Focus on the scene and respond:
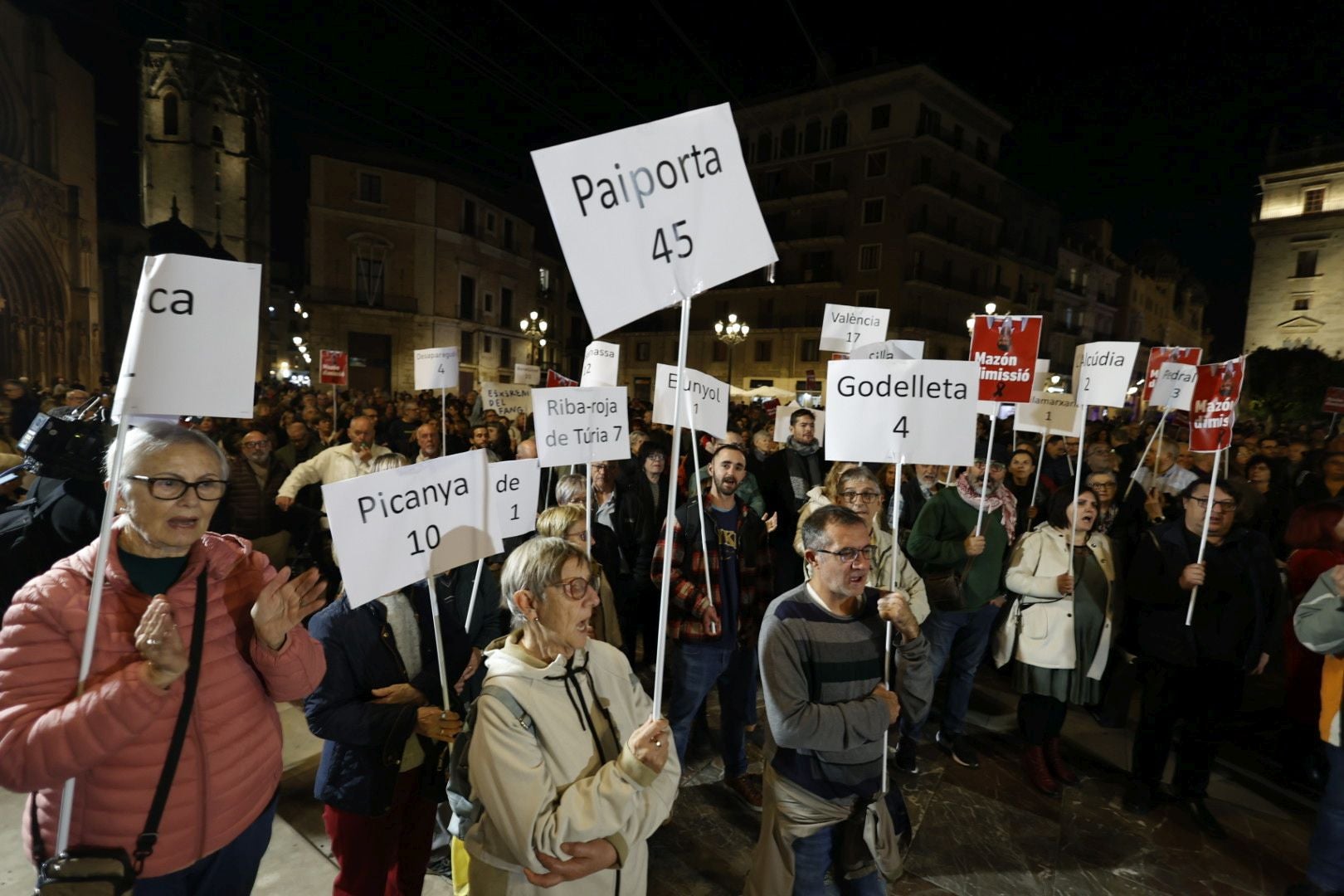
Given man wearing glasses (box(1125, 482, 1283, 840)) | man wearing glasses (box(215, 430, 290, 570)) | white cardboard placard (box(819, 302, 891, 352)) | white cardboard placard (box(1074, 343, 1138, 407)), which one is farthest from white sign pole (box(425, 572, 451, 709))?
white cardboard placard (box(819, 302, 891, 352))

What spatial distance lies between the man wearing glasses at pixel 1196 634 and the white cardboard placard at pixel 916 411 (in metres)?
1.85

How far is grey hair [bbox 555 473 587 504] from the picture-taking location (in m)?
4.68

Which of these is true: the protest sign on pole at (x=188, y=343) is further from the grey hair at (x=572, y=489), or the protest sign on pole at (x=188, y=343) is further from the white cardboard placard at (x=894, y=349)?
the white cardboard placard at (x=894, y=349)

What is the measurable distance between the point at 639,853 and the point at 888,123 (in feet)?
145

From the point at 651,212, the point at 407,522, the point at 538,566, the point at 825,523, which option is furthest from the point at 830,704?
the point at 651,212

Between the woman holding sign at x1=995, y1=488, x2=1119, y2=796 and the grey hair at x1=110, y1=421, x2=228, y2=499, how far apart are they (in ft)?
14.6

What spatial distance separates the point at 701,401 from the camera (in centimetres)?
527

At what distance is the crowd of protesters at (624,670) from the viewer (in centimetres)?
189

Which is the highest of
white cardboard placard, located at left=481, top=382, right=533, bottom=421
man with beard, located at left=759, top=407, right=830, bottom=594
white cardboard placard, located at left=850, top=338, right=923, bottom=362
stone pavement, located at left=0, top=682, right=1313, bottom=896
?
white cardboard placard, located at left=850, top=338, right=923, bottom=362

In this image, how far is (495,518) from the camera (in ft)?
10.6

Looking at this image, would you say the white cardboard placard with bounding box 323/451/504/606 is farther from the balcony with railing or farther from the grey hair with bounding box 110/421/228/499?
the balcony with railing

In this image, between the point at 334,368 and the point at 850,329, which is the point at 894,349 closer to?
the point at 850,329

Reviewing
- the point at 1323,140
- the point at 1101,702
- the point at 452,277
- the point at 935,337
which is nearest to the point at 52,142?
the point at 452,277

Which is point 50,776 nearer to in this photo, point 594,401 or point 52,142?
point 594,401
